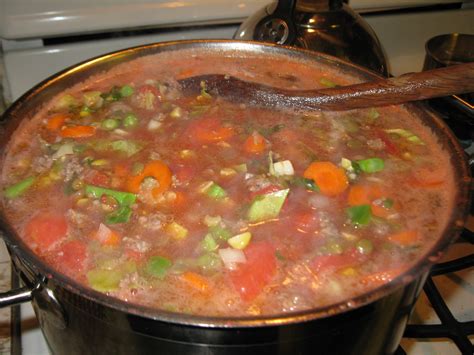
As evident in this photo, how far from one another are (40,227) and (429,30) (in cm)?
248

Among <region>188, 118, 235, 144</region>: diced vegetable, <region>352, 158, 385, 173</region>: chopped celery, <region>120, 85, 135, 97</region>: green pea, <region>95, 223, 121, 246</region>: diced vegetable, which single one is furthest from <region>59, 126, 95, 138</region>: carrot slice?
<region>352, 158, 385, 173</region>: chopped celery

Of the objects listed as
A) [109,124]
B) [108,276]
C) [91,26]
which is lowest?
[108,276]

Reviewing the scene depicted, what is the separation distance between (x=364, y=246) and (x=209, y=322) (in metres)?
0.52

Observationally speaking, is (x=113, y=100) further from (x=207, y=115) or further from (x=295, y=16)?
(x=295, y=16)

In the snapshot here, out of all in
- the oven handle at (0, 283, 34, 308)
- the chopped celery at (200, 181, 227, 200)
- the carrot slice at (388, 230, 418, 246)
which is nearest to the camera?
the oven handle at (0, 283, 34, 308)

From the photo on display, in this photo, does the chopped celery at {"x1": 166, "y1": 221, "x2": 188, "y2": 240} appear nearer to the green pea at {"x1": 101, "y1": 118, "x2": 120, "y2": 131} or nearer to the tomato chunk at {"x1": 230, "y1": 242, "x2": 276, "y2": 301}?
the tomato chunk at {"x1": 230, "y1": 242, "x2": 276, "y2": 301}

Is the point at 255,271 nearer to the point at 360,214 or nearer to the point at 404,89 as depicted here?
the point at 360,214

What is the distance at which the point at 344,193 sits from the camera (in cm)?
144

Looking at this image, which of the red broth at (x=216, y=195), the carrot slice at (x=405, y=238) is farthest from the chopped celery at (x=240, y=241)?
the carrot slice at (x=405, y=238)

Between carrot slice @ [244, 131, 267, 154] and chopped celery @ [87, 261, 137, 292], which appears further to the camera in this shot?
carrot slice @ [244, 131, 267, 154]

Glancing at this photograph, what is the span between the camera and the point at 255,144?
1.58 m

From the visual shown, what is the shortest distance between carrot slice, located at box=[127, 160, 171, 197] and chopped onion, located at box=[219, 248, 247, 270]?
286 mm

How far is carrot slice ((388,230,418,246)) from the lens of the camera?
129 cm

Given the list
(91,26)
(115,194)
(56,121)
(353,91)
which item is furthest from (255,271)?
(91,26)
